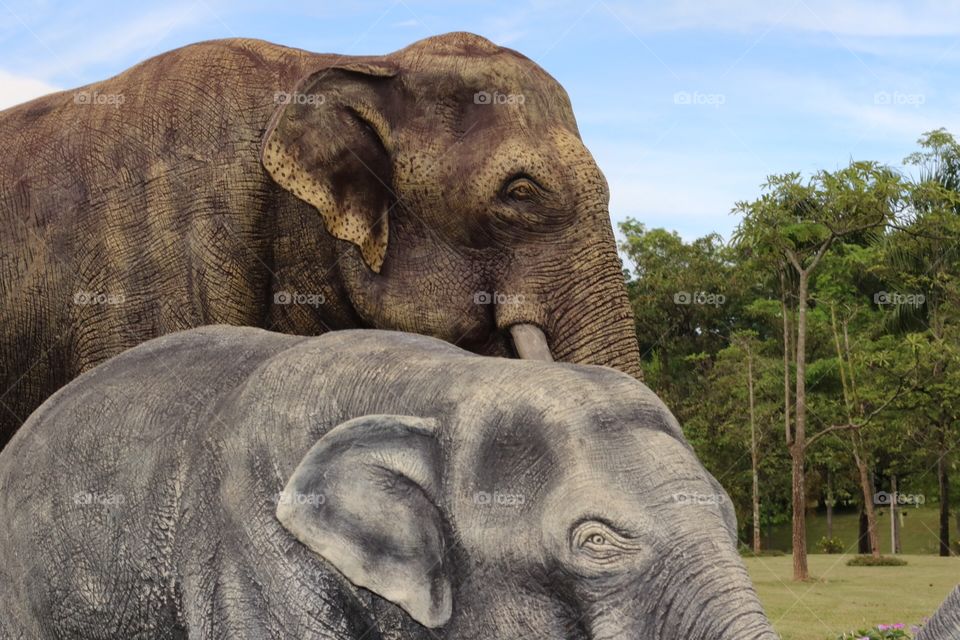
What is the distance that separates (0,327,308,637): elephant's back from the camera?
429 centimetres

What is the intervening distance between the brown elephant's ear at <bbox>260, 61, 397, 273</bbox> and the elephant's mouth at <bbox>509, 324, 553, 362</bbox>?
78 centimetres

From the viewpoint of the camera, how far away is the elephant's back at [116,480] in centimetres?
429

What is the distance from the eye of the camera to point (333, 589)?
12.6ft

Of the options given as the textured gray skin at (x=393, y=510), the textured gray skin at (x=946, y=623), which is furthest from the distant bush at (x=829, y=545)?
the textured gray skin at (x=393, y=510)

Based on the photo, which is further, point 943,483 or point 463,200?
point 943,483

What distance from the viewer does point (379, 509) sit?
12.1 feet

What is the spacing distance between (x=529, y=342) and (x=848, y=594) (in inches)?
605

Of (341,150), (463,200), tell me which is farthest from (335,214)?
(463,200)
